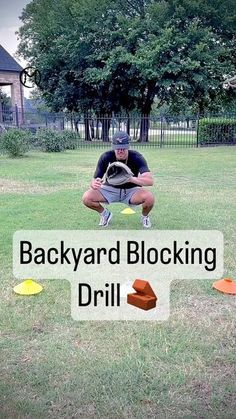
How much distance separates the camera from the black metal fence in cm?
1936

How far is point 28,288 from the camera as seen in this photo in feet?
9.62

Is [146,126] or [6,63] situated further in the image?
[146,126]

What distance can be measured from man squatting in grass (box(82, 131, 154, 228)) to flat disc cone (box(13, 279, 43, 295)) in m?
1.55

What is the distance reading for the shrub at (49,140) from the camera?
15062 mm

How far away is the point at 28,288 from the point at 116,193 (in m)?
1.84

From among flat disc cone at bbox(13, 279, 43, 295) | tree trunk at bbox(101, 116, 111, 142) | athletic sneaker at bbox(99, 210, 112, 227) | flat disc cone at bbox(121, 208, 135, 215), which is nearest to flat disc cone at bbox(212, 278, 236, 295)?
flat disc cone at bbox(13, 279, 43, 295)

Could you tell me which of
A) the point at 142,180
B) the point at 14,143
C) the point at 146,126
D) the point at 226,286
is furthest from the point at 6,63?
the point at 226,286

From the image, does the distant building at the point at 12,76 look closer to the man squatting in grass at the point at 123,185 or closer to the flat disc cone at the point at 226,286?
the man squatting in grass at the point at 123,185

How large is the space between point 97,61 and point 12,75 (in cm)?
446

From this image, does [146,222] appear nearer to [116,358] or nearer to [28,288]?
[28,288]

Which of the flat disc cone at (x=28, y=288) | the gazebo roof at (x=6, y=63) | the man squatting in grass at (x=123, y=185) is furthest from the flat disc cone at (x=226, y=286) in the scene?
the gazebo roof at (x=6, y=63)

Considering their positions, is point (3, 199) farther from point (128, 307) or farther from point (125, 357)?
point (125, 357)

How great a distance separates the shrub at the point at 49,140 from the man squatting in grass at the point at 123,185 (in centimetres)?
1097

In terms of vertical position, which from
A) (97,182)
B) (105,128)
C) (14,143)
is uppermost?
(105,128)
